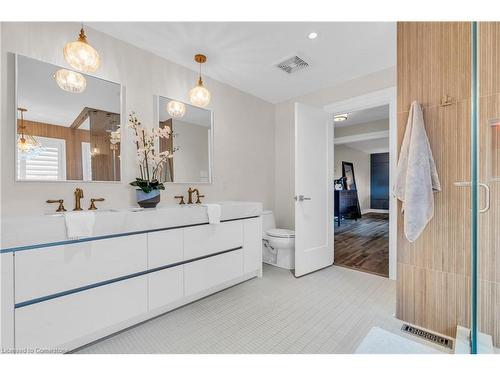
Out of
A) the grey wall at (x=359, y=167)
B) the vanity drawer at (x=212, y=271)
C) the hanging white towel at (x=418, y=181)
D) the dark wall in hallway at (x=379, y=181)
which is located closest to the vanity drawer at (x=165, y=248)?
the vanity drawer at (x=212, y=271)

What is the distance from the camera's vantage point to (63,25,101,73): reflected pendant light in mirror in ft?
5.16

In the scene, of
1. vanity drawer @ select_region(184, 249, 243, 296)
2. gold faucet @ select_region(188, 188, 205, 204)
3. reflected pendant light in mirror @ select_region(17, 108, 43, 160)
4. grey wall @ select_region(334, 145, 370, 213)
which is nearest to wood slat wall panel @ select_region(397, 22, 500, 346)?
vanity drawer @ select_region(184, 249, 243, 296)

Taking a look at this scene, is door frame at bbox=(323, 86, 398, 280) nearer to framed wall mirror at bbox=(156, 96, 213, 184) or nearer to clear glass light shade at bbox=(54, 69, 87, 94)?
framed wall mirror at bbox=(156, 96, 213, 184)

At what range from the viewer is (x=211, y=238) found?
2137 millimetres


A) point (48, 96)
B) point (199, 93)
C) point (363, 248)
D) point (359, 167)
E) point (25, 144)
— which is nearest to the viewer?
point (25, 144)

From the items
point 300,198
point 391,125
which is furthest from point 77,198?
point 391,125

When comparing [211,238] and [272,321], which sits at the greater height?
[211,238]

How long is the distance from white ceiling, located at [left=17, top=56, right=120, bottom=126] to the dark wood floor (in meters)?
3.36

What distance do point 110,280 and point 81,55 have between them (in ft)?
5.20

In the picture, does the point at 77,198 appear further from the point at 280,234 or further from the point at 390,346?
the point at 390,346

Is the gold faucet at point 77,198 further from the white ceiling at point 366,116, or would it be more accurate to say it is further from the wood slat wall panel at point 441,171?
the white ceiling at point 366,116

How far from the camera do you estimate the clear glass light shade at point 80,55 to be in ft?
5.16

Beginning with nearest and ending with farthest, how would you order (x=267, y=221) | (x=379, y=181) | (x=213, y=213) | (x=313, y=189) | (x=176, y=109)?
(x=213, y=213), (x=176, y=109), (x=313, y=189), (x=267, y=221), (x=379, y=181)

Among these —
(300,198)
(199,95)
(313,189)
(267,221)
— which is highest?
(199,95)
